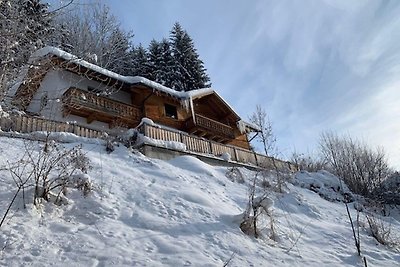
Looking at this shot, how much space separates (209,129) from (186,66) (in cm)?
940

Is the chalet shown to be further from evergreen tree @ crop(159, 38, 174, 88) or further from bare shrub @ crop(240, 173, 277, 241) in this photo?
bare shrub @ crop(240, 173, 277, 241)

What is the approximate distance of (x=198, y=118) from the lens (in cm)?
2141

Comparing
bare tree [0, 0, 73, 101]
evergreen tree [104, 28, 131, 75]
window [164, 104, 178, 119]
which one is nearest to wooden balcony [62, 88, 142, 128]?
window [164, 104, 178, 119]

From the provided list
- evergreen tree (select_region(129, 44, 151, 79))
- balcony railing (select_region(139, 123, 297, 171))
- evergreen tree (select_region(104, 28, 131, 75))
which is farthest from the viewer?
evergreen tree (select_region(129, 44, 151, 79))

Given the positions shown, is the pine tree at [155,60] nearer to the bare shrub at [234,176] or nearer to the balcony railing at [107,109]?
the balcony railing at [107,109]

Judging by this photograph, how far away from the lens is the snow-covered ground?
419 centimetres

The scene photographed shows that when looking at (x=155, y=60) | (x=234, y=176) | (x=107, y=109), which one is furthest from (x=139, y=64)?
(x=234, y=176)

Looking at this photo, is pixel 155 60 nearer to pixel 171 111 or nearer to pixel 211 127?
pixel 171 111

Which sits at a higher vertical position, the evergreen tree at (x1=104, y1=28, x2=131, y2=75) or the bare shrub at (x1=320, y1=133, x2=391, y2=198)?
the evergreen tree at (x1=104, y1=28, x2=131, y2=75)

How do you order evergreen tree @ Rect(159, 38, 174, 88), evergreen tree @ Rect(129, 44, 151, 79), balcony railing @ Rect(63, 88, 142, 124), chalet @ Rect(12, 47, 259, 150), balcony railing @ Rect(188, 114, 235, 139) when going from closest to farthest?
chalet @ Rect(12, 47, 259, 150) → balcony railing @ Rect(63, 88, 142, 124) → balcony railing @ Rect(188, 114, 235, 139) → evergreen tree @ Rect(129, 44, 151, 79) → evergreen tree @ Rect(159, 38, 174, 88)

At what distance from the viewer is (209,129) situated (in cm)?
2162

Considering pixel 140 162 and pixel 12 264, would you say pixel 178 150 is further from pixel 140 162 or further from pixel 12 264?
pixel 12 264

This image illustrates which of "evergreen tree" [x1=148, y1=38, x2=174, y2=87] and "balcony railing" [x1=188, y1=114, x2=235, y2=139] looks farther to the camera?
"evergreen tree" [x1=148, y1=38, x2=174, y2=87]

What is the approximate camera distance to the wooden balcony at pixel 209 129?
21.1m
